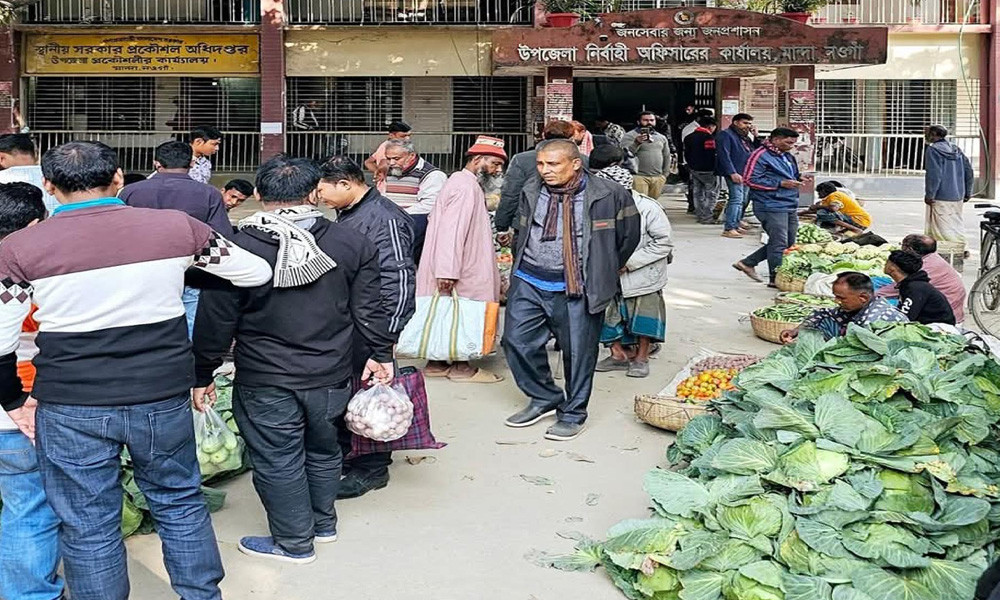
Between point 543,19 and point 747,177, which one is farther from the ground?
point 543,19

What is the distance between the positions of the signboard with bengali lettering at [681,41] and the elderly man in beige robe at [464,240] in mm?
9595

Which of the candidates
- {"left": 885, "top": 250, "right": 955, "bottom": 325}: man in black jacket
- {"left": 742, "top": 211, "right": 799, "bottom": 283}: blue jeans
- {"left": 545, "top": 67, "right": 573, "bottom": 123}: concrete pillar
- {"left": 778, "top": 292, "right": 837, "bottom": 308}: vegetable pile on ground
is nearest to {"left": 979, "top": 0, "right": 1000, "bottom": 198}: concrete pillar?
{"left": 545, "top": 67, "right": 573, "bottom": 123}: concrete pillar

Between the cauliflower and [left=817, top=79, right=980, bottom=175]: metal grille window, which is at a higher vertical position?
[left=817, top=79, right=980, bottom=175]: metal grille window

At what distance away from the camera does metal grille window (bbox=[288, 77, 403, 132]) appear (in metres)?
22.2

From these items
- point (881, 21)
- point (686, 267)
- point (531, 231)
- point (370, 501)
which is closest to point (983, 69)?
point (881, 21)

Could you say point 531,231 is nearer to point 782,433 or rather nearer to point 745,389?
point 745,389

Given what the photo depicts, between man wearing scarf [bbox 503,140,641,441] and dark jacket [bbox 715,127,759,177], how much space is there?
943 cm

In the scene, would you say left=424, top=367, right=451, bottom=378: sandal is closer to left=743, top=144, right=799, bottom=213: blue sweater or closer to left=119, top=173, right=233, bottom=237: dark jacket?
left=119, top=173, right=233, bottom=237: dark jacket

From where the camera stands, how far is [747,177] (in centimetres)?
1141

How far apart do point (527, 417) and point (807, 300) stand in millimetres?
→ 4056

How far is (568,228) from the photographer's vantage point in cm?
624

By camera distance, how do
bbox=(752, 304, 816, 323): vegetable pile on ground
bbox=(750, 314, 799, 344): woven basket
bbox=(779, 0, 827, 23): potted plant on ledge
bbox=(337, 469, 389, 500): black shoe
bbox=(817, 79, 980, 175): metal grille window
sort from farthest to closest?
bbox=(817, 79, 980, 175): metal grille window, bbox=(779, 0, 827, 23): potted plant on ledge, bbox=(752, 304, 816, 323): vegetable pile on ground, bbox=(750, 314, 799, 344): woven basket, bbox=(337, 469, 389, 500): black shoe

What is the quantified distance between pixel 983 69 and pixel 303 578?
20.7 meters

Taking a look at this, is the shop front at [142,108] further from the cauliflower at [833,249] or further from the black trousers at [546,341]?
the black trousers at [546,341]
